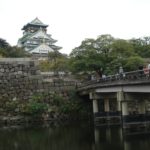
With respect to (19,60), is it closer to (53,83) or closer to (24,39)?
(53,83)

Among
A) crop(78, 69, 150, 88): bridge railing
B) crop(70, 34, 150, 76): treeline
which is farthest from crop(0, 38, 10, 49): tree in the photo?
crop(78, 69, 150, 88): bridge railing

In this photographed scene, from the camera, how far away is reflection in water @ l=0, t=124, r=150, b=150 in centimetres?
2058

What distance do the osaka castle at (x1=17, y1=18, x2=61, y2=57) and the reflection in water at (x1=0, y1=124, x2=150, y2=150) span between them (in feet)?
152

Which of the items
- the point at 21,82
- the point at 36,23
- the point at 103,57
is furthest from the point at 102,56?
the point at 36,23

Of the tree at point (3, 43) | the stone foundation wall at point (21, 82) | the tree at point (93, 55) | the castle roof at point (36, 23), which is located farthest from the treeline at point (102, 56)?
the castle roof at point (36, 23)

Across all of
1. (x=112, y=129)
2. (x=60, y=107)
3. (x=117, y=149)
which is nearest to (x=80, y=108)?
(x=60, y=107)

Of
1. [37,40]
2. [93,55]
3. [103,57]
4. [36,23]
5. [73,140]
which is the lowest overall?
[73,140]

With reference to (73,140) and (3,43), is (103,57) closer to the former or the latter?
(73,140)

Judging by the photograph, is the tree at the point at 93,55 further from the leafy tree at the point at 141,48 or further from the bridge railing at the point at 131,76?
the bridge railing at the point at 131,76

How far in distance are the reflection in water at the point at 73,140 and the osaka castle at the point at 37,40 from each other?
46.3m

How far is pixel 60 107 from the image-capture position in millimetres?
38031

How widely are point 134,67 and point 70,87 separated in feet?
25.4

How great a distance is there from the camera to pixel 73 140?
23.5m

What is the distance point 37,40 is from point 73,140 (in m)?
59.4
